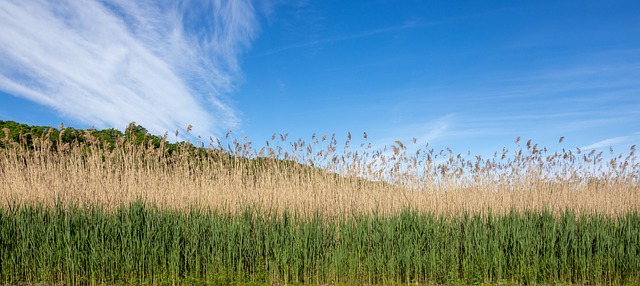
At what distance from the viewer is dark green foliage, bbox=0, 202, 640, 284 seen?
22.2ft

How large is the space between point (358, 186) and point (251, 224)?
283cm

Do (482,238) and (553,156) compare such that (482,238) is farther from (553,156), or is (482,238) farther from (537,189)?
(553,156)

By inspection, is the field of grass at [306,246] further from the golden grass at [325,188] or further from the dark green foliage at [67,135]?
the dark green foliage at [67,135]

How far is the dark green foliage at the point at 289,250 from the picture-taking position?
6.77m

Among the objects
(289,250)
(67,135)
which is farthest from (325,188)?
(67,135)

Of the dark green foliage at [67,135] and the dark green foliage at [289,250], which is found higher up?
the dark green foliage at [67,135]

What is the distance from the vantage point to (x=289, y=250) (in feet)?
22.5

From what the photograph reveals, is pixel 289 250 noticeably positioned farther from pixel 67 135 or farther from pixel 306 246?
pixel 67 135

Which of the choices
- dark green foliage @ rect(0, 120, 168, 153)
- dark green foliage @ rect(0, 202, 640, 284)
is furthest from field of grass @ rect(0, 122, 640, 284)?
dark green foliage @ rect(0, 120, 168, 153)

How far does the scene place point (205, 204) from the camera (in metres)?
8.70

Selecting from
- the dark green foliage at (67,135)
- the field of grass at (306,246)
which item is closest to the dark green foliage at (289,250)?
the field of grass at (306,246)

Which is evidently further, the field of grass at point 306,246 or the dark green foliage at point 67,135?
the dark green foliage at point 67,135

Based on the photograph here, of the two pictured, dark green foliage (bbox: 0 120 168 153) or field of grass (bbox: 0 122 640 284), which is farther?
dark green foliage (bbox: 0 120 168 153)

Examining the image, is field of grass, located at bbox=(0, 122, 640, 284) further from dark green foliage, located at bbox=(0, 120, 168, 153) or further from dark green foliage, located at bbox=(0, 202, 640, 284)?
dark green foliage, located at bbox=(0, 120, 168, 153)
